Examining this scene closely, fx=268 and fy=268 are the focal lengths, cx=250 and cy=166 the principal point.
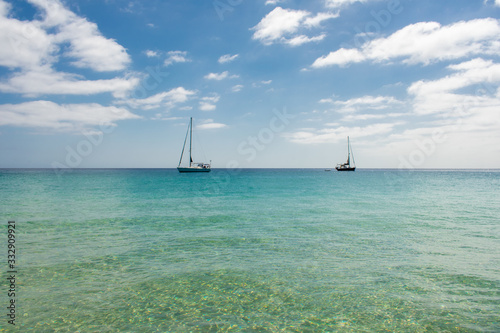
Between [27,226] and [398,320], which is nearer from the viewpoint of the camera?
[398,320]

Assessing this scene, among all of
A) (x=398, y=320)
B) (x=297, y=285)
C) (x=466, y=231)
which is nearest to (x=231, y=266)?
(x=297, y=285)

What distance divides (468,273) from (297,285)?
667 centimetres

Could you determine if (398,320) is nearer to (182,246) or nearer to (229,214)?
(182,246)

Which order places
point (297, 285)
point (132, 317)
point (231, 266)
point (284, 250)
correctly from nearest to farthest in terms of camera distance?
1. point (132, 317)
2. point (297, 285)
3. point (231, 266)
4. point (284, 250)

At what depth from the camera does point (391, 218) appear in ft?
72.3

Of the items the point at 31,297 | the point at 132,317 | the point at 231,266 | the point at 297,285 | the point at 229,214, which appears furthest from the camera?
the point at 229,214

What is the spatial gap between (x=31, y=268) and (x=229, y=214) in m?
15.1

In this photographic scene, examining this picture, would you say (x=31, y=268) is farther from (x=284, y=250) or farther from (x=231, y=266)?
(x=284, y=250)

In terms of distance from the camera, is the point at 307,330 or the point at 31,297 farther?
the point at 31,297

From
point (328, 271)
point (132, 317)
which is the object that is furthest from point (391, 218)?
point (132, 317)

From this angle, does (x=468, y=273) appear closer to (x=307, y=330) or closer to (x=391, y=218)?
(x=307, y=330)

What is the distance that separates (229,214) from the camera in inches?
944

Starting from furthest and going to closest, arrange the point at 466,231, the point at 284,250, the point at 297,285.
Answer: the point at 466,231
the point at 284,250
the point at 297,285

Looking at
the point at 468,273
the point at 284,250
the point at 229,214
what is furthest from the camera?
the point at 229,214
